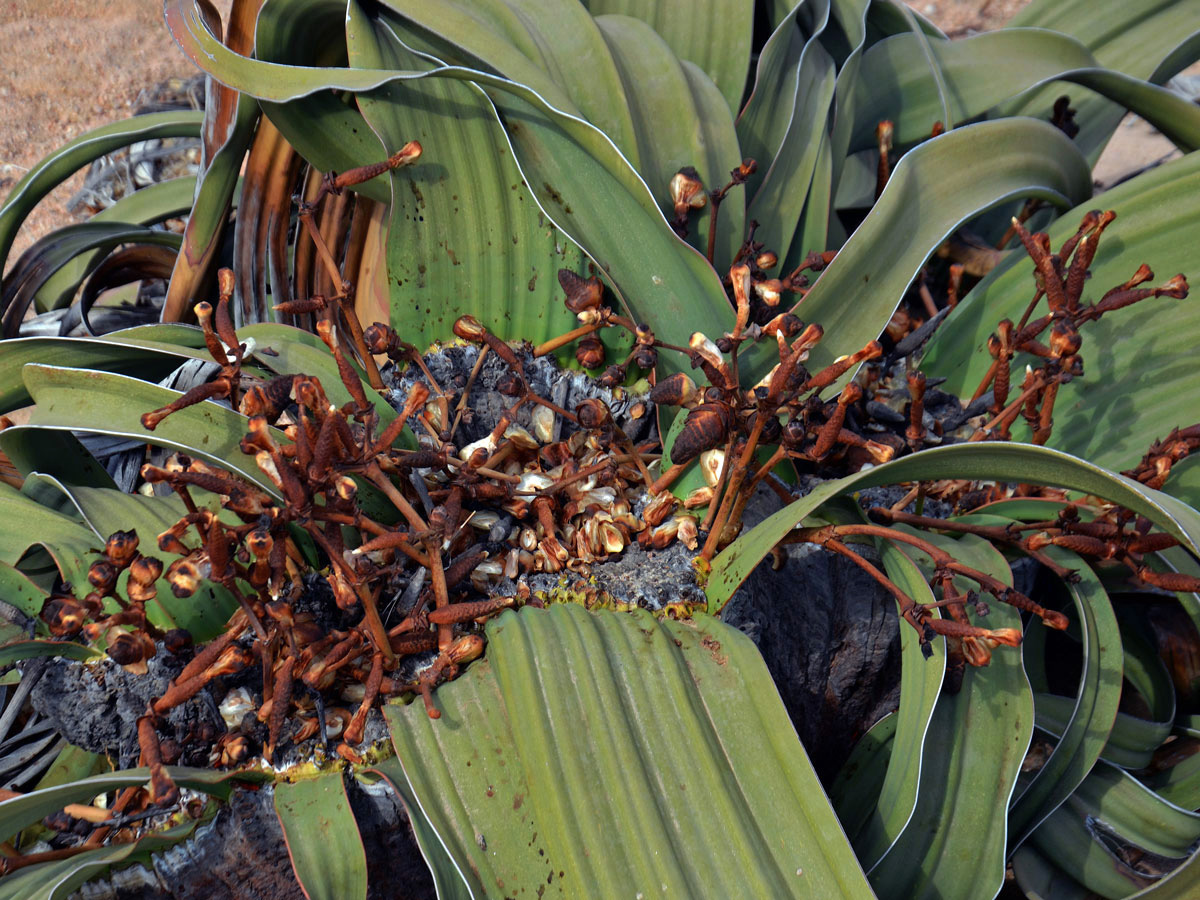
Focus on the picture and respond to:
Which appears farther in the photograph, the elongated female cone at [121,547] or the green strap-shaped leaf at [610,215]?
the green strap-shaped leaf at [610,215]

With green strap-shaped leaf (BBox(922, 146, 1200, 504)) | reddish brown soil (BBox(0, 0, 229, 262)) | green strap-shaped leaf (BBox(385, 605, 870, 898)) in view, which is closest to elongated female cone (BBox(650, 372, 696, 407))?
green strap-shaped leaf (BBox(385, 605, 870, 898))

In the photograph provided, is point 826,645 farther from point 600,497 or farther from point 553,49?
point 553,49

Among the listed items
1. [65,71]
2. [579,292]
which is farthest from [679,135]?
[65,71]

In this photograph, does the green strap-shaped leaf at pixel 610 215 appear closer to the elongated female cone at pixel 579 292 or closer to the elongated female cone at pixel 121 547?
the elongated female cone at pixel 579 292

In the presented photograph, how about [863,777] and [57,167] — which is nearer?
[863,777]

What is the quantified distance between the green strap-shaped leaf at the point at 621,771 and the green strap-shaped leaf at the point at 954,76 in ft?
2.27

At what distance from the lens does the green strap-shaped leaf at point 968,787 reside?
0.59m

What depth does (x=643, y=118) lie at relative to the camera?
2.80ft

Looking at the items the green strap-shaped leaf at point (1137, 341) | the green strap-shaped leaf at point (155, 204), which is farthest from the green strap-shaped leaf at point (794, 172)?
the green strap-shaped leaf at point (155, 204)

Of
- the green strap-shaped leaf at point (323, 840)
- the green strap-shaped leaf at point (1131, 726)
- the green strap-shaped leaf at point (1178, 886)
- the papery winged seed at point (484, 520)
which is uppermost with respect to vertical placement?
the papery winged seed at point (484, 520)

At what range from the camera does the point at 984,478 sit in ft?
2.03

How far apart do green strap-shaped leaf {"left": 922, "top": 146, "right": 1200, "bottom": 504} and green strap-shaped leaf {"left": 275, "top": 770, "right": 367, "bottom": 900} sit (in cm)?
70

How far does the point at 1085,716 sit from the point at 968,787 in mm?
121

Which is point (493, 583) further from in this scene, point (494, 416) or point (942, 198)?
point (942, 198)
